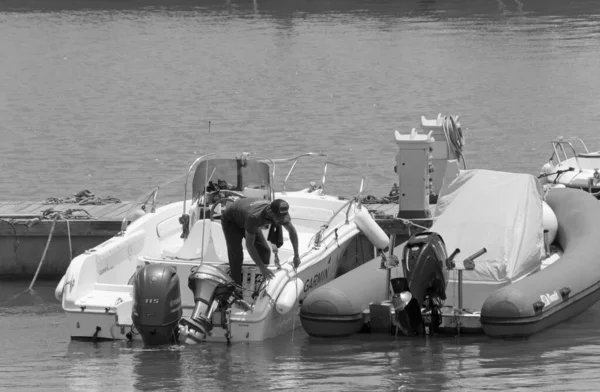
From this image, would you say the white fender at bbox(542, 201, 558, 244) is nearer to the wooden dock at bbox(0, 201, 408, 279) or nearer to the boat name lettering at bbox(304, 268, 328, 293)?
the wooden dock at bbox(0, 201, 408, 279)

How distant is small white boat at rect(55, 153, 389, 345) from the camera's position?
39.4 ft

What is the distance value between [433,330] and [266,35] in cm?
4188

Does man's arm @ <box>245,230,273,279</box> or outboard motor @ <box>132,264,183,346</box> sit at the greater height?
man's arm @ <box>245,230,273,279</box>

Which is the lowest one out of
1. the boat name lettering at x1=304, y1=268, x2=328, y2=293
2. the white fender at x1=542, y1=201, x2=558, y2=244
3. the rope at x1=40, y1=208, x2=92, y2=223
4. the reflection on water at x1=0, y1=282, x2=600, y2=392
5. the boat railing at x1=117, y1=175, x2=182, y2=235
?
the reflection on water at x1=0, y1=282, x2=600, y2=392

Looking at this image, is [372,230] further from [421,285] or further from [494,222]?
[421,285]

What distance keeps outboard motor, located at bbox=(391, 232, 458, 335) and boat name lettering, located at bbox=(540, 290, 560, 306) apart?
0.98 meters

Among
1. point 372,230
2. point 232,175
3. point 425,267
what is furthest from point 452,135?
point 425,267

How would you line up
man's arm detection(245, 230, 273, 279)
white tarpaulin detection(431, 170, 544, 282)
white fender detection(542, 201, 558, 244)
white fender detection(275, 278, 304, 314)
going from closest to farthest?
white fender detection(275, 278, 304, 314)
man's arm detection(245, 230, 273, 279)
white tarpaulin detection(431, 170, 544, 282)
white fender detection(542, 201, 558, 244)

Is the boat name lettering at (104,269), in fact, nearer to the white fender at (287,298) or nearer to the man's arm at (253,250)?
the man's arm at (253,250)

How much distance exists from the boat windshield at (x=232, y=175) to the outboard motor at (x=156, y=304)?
2.85 metres


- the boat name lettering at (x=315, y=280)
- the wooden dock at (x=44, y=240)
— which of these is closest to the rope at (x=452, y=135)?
the boat name lettering at (x=315, y=280)

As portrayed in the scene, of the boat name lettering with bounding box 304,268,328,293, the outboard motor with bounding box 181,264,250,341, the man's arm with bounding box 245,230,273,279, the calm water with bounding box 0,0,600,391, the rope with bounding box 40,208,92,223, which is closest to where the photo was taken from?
the calm water with bounding box 0,0,600,391

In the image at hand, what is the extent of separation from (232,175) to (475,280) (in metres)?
3.48

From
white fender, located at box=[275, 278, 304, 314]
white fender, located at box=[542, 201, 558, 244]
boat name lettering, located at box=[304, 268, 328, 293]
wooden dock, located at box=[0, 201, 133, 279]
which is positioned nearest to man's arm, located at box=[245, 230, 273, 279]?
white fender, located at box=[275, 278, 304, 314]
